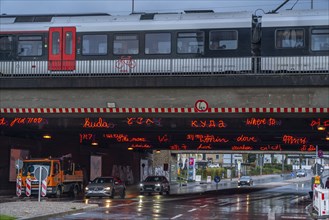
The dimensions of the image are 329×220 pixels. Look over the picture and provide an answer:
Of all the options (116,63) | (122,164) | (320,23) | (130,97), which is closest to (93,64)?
(116,63)

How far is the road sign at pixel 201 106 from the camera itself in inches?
953

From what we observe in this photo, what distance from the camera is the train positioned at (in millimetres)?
25125

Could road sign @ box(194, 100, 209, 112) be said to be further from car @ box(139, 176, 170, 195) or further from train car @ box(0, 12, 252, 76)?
car @ box(139, 176, 170, 195)

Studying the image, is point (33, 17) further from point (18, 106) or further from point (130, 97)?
point (130, 97)

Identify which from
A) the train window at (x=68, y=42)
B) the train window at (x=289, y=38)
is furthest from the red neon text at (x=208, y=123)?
the train window at (x=68, y=42)

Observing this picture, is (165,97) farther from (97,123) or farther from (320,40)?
(320,40)

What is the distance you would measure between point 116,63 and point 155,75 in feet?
8.30

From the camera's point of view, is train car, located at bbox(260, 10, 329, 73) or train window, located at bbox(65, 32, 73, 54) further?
train window, located at bbox(65, 32, 73, 54)

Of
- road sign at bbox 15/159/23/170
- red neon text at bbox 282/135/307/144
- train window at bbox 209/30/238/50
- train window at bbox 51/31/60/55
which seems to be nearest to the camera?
train window at bbox 209/30/238/50

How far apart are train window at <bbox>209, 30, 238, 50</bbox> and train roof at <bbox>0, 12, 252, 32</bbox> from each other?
0.32 m

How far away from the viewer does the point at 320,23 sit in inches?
979

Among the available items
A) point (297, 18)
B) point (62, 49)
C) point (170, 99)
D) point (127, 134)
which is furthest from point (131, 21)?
point (127, 134)

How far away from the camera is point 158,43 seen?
26719 mm

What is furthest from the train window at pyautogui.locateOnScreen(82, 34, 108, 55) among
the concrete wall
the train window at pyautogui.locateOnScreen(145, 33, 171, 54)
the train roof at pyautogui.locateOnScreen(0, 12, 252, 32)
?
the concrete wall
